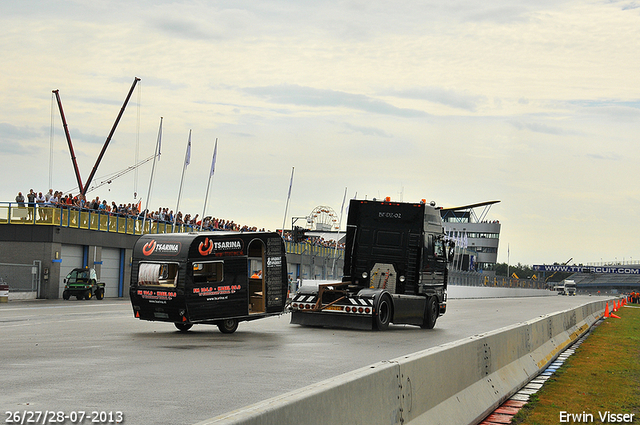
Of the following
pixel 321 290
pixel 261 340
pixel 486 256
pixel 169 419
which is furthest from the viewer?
pixel 486 256

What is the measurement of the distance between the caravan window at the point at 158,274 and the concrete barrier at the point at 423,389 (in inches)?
334

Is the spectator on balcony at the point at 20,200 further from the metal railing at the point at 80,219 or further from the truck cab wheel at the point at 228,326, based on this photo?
the truck cab wheel at the point at 228,326

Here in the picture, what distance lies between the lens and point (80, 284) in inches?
1630

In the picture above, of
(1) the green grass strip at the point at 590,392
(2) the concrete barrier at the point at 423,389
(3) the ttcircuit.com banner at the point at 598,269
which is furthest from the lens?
(3) the ttcircuit.com banner at the point at 598,269

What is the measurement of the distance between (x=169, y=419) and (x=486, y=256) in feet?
499

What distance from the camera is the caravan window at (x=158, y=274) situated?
18625mm

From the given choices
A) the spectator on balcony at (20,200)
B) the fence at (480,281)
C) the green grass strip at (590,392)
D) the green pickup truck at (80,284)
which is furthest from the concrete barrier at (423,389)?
the fence at (480,281)

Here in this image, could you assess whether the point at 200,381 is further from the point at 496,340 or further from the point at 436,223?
the point at 436,223

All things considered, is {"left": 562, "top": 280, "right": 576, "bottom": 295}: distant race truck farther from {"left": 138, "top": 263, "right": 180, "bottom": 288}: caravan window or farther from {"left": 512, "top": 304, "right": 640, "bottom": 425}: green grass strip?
{"left": 138, "top": 263, "right": 180, "bottom": 288}: caravan window

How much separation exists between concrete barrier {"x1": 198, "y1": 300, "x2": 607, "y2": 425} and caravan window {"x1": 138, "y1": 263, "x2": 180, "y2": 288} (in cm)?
847

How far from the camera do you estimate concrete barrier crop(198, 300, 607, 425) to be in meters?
5.17

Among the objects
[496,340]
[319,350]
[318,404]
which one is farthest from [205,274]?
[318,404]

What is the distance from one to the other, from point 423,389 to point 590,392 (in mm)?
5039

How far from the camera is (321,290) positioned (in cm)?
2206
